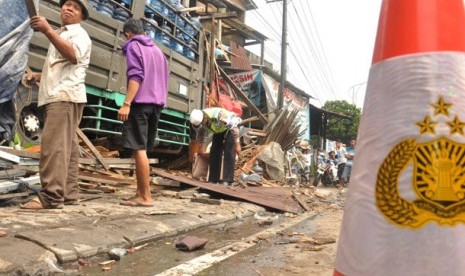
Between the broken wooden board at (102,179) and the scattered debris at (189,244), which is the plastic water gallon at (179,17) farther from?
the scattered debris at (189,244)

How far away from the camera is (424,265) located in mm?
1219

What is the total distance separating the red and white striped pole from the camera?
4.09ft

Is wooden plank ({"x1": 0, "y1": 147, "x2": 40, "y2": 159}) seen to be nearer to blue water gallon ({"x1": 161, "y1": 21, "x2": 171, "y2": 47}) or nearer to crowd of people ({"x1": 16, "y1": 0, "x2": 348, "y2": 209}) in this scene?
crowd of people ({"x1": 16, "y1": 0, "x2": 348, "y2": 209})

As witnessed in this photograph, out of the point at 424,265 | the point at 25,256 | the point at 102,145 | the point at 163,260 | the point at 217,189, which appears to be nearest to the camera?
the point at 424,265

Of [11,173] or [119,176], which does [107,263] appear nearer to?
[11,173]

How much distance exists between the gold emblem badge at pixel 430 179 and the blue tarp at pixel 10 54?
3989 mm

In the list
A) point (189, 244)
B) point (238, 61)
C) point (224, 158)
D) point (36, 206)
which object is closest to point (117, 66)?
point (224, 158)

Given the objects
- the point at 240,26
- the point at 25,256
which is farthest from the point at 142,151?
the point at 240,26

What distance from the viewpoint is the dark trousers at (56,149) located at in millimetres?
3562

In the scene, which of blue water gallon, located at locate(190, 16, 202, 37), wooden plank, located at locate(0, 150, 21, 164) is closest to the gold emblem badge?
wooden plank, located at locate(0, 150, 21, 164)

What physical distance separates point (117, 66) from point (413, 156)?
6.02 metres

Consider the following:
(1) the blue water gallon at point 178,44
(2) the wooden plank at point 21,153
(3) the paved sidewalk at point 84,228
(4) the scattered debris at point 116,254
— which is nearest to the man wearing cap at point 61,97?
(3) the paved sidewalk at point 84,228

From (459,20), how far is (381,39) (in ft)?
0.77

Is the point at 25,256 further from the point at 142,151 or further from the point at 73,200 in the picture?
the point at 142,151
